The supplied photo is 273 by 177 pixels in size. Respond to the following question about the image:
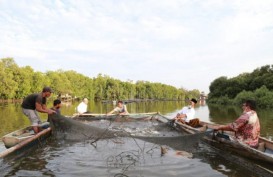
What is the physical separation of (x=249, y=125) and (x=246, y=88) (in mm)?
64671

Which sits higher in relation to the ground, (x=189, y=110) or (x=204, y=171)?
(x=189, y=110)

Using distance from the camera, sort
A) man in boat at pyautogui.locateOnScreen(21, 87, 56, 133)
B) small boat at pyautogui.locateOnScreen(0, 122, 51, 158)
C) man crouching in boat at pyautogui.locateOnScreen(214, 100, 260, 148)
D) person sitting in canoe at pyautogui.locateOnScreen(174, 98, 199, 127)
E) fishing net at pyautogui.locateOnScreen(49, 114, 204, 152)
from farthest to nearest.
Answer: person sitting in canoe at pyautogui.locateOnScreen(174, 98, 199, 127) < man in boat at pyautogui.locateOnScreen(21, 87, 56, 133) < fishing net at pyautogui.locateOnScreen(49, 114, 204, 152) < man crouching in boat at pyautogui.locateOnScreen(214, 100, 260, 148) < small boat at pyautogui.locateOnScreen(0, 122, 51, 158)

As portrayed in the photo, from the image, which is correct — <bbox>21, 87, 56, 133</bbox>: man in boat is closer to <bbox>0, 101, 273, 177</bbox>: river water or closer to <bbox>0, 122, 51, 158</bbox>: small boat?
<bbox>0, 122, 51, 158</bbox>: small boat

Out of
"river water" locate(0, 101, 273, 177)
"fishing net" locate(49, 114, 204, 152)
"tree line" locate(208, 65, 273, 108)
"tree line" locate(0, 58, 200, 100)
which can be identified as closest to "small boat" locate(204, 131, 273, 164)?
"river water" locate(0, 101, 273, 177)

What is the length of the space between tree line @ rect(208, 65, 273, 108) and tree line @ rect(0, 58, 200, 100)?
48.3 metres

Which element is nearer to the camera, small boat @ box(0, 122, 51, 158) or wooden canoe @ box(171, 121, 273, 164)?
wooden canoe @ box(171, 121, 273, 164)

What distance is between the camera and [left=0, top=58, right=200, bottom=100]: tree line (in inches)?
2670

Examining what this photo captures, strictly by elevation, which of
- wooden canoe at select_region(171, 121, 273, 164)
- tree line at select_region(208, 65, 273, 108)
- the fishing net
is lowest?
wooden canoe at select_region(171, 121, 273, 164)

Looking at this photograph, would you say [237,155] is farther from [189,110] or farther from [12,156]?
[12,156]

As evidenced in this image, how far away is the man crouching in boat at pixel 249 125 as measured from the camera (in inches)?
344

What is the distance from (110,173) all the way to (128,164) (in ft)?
3.33

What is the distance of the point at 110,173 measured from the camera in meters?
7.54

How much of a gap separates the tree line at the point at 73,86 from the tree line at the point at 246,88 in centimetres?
4826

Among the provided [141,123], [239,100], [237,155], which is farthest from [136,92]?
[237,155]
